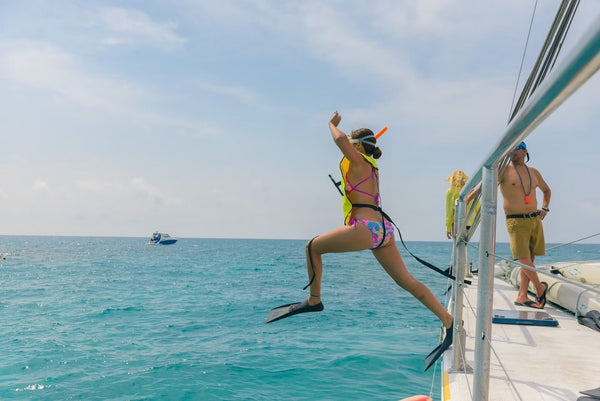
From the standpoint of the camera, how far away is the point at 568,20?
241cm

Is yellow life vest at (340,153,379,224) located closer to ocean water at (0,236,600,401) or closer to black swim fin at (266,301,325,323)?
black swim fin at (266,301,325,323)

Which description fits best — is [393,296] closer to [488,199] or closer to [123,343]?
[123,343]

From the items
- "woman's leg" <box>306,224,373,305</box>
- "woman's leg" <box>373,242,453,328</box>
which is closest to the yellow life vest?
"woman's leg" <box>306,224,373,305</box>

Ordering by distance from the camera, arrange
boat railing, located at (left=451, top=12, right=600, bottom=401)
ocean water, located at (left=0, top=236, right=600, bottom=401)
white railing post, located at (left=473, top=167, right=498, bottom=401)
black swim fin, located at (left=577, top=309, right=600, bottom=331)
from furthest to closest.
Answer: ocean water, located at (left=0, top=236, right=600, bottom=401) → black swim fin, located at (left=577, top=309, right=600, bottom=331) → white railing post, located at (left=473, top=167, right=498, bottom=401) → boat railing, located at (left=451, top=12, right=600, bottom=401)

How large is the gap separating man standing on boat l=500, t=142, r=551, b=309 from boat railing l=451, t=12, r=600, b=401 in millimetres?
2224

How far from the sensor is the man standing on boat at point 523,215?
6.05m

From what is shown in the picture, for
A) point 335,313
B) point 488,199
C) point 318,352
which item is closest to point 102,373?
point 318,352

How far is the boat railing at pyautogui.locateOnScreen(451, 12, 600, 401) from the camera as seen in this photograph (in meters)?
1.16

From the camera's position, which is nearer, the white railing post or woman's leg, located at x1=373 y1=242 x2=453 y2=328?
the white railing post

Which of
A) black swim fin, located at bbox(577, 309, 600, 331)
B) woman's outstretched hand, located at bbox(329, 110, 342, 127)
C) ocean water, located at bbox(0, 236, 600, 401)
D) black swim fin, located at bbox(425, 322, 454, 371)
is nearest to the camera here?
woman's outstretched hand, located at bbox(329, 110, 342, 127)

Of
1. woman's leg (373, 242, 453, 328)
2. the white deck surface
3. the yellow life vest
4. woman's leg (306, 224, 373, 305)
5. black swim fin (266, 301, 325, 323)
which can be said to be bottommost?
the white deck surface

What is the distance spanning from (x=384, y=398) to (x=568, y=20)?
807cm

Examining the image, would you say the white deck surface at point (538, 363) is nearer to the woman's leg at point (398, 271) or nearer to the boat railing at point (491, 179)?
the boat railing at point (491, 179)

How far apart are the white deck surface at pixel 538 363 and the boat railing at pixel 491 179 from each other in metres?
0.38
